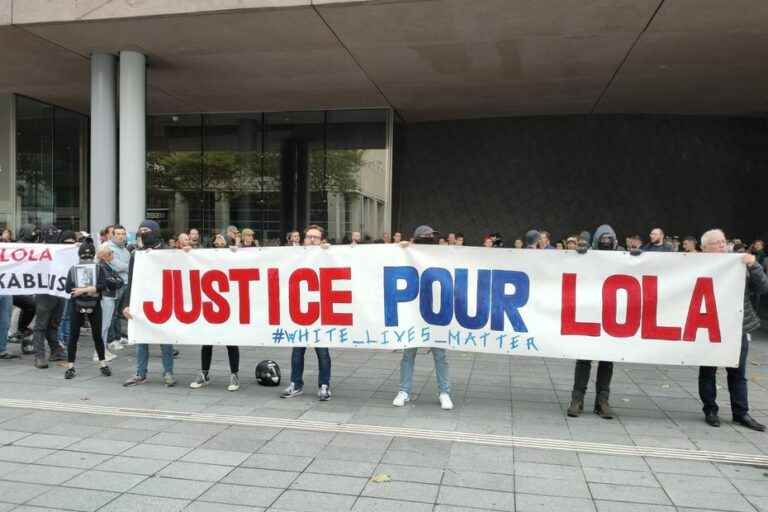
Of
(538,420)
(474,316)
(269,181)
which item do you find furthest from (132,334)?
(269,181)

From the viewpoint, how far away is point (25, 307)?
9320 mm

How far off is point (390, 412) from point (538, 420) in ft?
4.94

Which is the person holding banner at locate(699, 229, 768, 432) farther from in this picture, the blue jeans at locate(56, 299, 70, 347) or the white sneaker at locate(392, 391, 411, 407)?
the blue jeans at locate(56, 299, 70, 347)

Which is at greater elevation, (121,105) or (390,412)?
(121,105)

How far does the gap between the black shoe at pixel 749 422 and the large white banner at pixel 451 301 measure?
2.15 feet

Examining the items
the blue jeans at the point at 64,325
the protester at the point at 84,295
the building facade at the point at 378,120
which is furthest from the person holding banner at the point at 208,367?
the building facade at the point at 378,120

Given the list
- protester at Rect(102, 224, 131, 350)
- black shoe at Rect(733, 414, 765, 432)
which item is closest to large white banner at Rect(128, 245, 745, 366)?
black shoe at Rect(733, 414, 765, 432)

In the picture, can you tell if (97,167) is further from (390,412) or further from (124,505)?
(124,505)

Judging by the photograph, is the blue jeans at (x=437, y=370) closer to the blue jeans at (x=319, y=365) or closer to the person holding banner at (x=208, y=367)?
the blue jeans at (x=319, y=365)

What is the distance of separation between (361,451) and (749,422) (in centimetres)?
390

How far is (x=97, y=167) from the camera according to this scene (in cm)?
1320

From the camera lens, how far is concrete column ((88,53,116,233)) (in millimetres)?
12828

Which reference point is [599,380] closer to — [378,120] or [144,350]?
[144,350]

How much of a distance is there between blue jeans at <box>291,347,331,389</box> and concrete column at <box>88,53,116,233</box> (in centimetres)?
832
